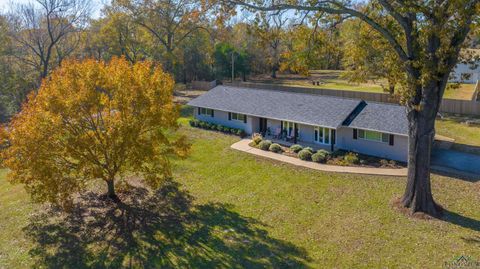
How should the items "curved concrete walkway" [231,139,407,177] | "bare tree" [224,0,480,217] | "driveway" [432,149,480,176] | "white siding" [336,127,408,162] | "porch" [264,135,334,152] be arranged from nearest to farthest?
"bare tree" [224,0,480,217]
"curved concrete walkway" [231,139,407,177]
"driveway" [432,149,480,176]
"white siding" [336,127,408,162]
"porch" [264,135,334,152]

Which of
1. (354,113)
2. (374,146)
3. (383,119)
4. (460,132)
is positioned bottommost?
(374,146)

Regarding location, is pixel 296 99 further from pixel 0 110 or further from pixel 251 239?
pixel 0 110

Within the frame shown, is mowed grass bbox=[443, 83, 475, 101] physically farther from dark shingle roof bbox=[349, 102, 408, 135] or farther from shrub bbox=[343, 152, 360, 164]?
shrub bbox=[343, 152, 360, 164]

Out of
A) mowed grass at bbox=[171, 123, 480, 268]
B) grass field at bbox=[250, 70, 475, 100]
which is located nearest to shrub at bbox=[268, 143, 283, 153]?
mowed grass at bbox=[171, 123, 480, 268]

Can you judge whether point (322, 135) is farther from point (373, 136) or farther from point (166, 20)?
point (166, 20)

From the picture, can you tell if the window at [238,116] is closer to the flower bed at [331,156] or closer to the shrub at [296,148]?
the flower bed at [331,156]

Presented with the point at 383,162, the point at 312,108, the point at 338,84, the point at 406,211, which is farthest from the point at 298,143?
the point at 338,84

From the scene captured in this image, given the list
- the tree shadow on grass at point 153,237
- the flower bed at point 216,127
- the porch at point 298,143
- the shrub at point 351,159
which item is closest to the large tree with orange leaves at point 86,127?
the tree shadow on grass at point 153,237
